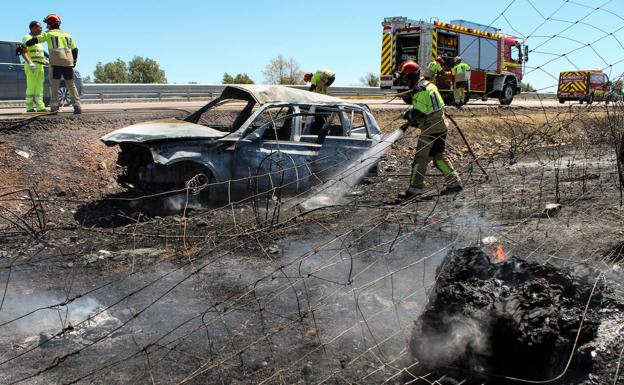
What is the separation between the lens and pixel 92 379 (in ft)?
9.71

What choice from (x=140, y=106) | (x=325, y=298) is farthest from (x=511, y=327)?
(x=140, y=106)

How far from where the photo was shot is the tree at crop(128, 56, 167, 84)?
1495 inches

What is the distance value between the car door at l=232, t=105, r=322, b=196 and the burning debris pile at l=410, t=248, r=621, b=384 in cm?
354

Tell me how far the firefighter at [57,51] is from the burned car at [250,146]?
3463 mm

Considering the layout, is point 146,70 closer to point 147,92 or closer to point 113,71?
point 113,71

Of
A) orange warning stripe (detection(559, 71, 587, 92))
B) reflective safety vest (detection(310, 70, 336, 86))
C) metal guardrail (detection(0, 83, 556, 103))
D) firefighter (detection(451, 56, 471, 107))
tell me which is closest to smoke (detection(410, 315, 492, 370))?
orange warning stripe (detection(559, 71, 587, 92))

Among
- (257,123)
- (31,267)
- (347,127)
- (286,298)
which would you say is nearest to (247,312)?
(286,298)

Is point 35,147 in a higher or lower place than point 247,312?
higher

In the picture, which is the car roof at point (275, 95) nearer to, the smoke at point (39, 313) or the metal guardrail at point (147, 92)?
the smoke at point (39, 313)

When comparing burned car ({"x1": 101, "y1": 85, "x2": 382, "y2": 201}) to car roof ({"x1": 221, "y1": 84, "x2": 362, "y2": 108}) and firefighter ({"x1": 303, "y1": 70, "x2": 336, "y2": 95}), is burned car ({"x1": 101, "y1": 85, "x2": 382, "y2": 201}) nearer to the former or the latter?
car roof ({"x1": 221, "y1": 84, "x2": 362, "y2": 108})

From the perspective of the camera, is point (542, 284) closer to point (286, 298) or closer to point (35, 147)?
point (286, 298)

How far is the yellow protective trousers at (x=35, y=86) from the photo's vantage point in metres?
9.66

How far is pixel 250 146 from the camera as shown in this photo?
21.1 ft

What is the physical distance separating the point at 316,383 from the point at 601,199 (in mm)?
3911
